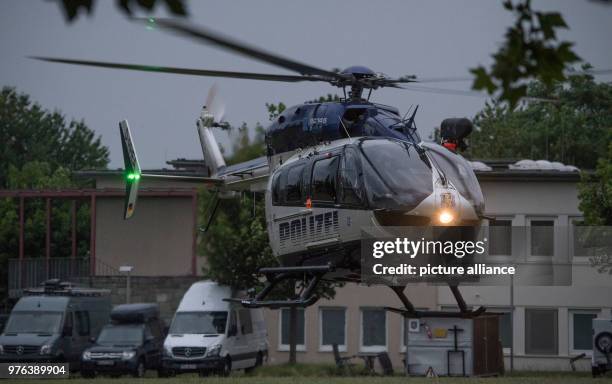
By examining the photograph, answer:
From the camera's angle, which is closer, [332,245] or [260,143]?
[332,245]

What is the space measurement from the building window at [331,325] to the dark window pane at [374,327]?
80 centimetres

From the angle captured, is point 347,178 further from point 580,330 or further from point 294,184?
point 580,330

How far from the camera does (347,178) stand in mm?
17234

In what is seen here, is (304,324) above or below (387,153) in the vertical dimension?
below

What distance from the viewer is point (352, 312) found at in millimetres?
42688

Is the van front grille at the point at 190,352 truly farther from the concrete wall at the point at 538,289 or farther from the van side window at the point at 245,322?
the concrete wall at the point at 538,289

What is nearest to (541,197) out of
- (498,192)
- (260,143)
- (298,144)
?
(498,192)

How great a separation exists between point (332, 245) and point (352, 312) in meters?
25.1

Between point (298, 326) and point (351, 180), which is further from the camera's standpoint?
point (298, 326)

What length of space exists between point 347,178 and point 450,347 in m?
9.56

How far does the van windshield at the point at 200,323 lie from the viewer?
32719 millimetres

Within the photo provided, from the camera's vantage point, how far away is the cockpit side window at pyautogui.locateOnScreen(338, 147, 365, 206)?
17094 millimetres

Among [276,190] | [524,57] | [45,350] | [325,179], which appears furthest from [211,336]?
[524,57]

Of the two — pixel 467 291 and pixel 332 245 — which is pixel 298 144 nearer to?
pixel 332 245
